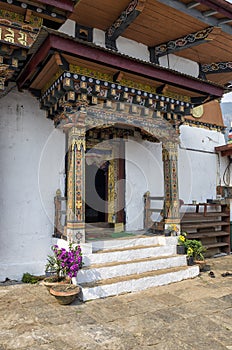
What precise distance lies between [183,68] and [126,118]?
3.00 meters

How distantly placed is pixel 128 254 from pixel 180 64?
17.7 feet

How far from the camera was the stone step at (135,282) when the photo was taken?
472cm

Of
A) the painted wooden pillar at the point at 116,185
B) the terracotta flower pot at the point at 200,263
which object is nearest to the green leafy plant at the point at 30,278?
the painted wooden pillar at the point at 116,185

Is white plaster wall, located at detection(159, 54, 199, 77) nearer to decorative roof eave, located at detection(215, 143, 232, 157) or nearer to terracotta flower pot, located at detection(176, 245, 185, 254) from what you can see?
decorative roof eave, located at detection(215, 143, 232, 157)

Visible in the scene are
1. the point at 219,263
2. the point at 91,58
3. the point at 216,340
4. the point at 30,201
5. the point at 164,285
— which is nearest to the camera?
the point at 216,340

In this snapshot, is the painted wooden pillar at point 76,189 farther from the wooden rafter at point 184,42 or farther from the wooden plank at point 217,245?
the wooden plank at point 217,245

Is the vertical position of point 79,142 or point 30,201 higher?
point 79,142

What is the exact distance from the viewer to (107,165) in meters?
8.27

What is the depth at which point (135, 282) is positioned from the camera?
17.0ft

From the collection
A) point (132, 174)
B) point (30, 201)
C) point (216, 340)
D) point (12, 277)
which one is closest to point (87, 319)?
point (216, 340)

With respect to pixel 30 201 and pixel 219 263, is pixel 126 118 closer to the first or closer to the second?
pixel 30 201

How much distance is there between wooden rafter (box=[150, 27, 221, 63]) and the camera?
6441 mm

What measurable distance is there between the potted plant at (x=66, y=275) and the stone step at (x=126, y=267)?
0.73 feet

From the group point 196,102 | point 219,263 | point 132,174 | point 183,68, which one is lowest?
point 219,263
